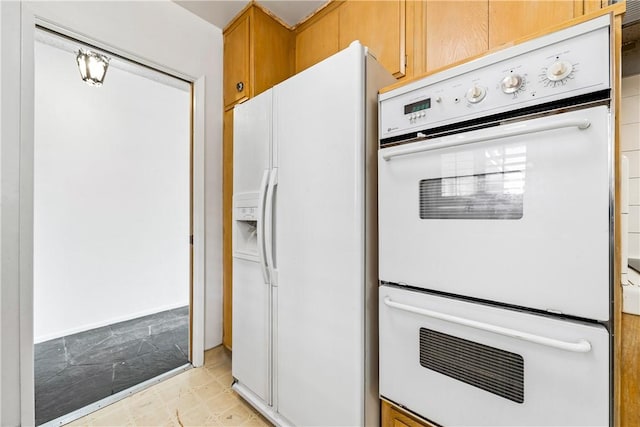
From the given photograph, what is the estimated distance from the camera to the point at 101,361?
7.05 ft

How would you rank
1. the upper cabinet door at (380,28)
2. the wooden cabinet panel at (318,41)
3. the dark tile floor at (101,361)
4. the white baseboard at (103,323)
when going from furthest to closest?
the white baseboard at (103,323) → the wooden cabinet panel at (318,41) → the dark tile floor at (101,361) → the upper cabinet door at (380,28)

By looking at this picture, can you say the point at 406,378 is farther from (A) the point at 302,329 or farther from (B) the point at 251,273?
(B) the point at 251,273

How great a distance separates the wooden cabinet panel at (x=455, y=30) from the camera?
4.37ft

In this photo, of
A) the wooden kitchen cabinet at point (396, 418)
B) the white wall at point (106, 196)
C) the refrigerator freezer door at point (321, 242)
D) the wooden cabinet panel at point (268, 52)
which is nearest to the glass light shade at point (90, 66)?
the white wall at point (106, 196)

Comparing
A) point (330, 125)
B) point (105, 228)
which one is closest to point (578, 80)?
point (330, 125)

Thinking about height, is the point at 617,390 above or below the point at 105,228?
below

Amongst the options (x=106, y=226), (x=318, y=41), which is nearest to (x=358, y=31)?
(x=318, y=41)

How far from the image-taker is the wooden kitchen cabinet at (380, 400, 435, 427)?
1.05 m

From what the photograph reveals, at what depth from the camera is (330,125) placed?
1.18 meters

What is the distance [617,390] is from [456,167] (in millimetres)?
723

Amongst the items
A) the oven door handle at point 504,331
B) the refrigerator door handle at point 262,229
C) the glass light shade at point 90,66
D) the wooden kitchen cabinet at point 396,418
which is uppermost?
the glass light shade at point 90,66

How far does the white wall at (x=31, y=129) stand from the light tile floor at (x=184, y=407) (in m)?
0.29

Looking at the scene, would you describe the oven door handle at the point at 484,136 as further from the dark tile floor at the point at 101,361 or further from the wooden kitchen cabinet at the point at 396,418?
the dark tile floor at the point at 101,361

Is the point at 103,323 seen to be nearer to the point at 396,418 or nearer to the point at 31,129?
the point at 31,129
